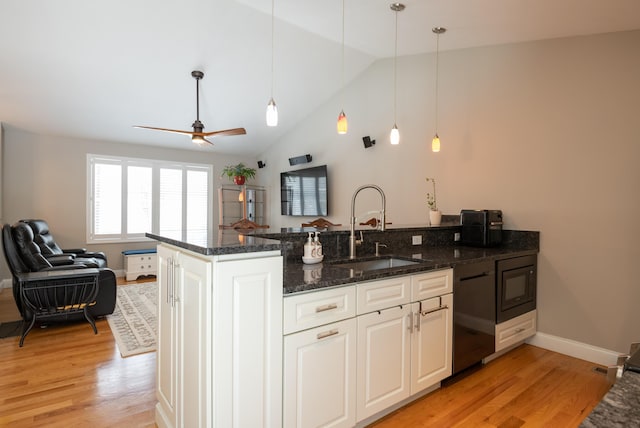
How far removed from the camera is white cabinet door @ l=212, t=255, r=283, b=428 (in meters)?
1.45

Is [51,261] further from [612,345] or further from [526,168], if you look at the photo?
[612,345]

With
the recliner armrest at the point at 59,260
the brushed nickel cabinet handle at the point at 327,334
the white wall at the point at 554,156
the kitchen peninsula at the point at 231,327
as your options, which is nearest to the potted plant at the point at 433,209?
the white wall at the point at 554,156

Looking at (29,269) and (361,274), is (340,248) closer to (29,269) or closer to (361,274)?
(361,274)

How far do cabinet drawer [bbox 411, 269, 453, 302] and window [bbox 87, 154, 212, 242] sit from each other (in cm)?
505

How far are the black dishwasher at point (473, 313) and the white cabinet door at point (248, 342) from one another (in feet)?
4.83

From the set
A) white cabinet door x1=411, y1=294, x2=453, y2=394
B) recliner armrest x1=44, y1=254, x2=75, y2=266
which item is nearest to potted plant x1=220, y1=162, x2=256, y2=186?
recliner armrest x1=44, y1=254, x2=75, y2=266

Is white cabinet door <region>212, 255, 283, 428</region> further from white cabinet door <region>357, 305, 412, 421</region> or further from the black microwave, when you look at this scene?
the black microwave

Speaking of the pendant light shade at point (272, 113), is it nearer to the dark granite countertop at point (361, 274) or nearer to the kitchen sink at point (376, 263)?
the dark granite countertop at point (361, 274)

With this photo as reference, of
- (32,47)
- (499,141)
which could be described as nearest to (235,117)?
(32,47)

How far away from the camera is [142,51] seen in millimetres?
4000

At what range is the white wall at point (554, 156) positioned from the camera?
9.56 feet

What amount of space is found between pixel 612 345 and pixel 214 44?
16.4 feet

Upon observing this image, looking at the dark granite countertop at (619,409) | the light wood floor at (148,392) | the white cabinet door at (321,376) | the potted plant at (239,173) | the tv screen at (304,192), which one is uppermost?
the potted plant at (239,173)

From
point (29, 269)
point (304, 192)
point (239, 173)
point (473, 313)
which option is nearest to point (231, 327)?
point (473, 313)
